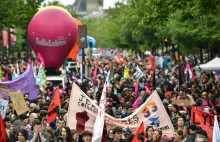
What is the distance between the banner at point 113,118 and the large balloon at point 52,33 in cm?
2717

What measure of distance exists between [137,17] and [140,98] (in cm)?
4171

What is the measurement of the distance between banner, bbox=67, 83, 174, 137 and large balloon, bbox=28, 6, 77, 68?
27167mm

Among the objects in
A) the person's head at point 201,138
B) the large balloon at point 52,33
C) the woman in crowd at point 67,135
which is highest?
the person's head at point 201,138

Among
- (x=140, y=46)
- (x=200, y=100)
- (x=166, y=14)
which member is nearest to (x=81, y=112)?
(x=200, y=100)

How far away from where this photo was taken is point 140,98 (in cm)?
2095

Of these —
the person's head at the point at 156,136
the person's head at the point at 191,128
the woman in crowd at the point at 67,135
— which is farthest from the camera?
the woman in crowd at the point at 67,135

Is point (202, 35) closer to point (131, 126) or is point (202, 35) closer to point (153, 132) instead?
point (131, 126)

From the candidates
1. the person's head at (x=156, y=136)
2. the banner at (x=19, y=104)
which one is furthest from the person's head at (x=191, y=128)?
the banner at (x=19, y=104)

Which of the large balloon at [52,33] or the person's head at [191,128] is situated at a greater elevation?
the person's head at [191,128]

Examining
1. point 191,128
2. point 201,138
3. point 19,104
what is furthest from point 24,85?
point 201,138

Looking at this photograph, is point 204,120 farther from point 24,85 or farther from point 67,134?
point 24,85

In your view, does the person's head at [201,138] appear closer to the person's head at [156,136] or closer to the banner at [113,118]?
the person's head at [156,136]

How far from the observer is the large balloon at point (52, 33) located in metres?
42.5

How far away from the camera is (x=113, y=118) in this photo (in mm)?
14828
